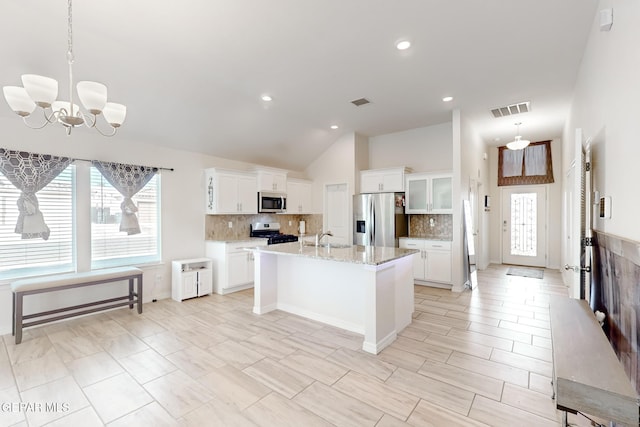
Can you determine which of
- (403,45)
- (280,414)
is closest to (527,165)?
(403,45)

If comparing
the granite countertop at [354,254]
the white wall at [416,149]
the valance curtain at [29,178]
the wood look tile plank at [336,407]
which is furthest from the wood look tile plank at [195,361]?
the white wall at [416,149]

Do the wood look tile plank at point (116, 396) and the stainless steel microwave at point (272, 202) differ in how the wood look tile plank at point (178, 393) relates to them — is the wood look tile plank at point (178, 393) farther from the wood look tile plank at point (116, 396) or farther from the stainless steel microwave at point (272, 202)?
the stainless steel microwave at point (272, 202)

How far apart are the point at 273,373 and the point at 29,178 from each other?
12.3 feet

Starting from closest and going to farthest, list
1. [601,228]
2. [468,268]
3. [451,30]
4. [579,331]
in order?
[579,331] → [601,228] → [451,30] → [468,268]

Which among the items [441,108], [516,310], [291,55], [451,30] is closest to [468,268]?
[516,310]

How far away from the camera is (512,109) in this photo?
4922mm

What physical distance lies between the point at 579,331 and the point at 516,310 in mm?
2797

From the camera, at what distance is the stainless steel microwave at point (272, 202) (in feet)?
19.2

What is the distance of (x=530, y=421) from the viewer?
1.97m

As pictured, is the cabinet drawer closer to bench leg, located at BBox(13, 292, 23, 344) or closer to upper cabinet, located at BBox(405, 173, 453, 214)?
upper cabinet, located at BBox(405, 173, 453, 214)

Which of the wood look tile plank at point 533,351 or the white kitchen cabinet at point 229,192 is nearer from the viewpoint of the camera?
the wood look tile plank at point 533,351

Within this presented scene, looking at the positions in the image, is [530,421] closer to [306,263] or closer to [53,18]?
[306,263]

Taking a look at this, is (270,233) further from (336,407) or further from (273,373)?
(336,407)

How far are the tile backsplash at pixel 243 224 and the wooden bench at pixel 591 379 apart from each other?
5.09 m
